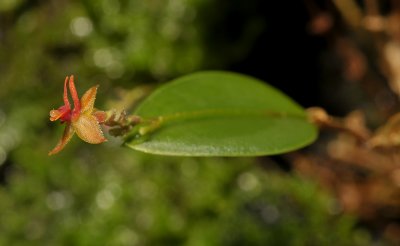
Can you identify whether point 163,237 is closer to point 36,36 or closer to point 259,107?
point 259,107

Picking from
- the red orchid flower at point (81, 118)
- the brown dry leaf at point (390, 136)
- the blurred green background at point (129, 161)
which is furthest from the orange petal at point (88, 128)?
the blurred green background at point (129, 161)

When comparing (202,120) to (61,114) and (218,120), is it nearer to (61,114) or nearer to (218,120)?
(218,120)

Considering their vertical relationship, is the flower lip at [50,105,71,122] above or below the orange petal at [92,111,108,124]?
above

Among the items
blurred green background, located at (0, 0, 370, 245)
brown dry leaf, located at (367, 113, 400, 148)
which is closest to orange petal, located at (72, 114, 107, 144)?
brown dry leaf, located at (367, 113, 400, 148)

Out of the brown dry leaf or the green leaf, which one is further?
the brown dry leaf

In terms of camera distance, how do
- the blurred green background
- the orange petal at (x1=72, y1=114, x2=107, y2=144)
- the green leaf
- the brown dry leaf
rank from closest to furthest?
the orange petal at (x1=72, y1=114, x2=107, y2=144) < the green leaf < the brown dry leaf < the blurred green background

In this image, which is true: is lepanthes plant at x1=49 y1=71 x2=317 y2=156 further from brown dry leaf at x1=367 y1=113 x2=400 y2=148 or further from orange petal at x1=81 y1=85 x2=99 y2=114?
brown dry leaf at x1=367 y1=113 x2=400 y2=148

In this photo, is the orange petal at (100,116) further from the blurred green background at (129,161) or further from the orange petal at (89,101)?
the blurred green background at (129,161)

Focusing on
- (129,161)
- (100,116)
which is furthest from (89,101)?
(129,161)
